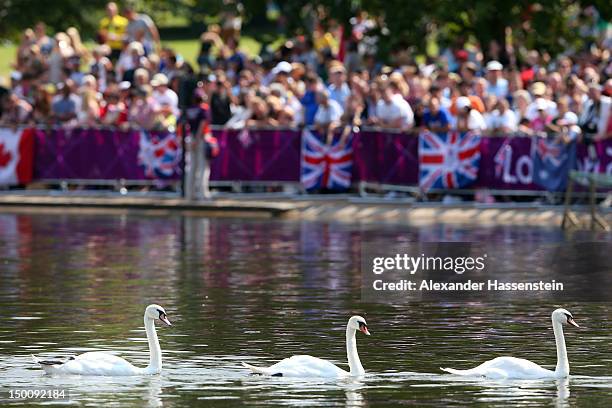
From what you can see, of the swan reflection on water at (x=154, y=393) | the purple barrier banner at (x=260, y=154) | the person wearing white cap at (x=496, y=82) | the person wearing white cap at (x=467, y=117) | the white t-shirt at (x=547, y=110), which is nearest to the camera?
the swan reflection on water at (x=154, y=393)

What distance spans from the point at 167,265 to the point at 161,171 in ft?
33.2

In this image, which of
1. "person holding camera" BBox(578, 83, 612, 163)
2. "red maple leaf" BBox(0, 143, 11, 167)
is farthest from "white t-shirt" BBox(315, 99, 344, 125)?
"red maple leaf" BBox(0, 143, 11, 167)

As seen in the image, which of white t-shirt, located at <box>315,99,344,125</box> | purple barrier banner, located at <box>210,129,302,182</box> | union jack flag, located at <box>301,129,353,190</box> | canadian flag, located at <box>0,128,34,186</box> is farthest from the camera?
canadian flag, located at <box>0,128,34,186</box>

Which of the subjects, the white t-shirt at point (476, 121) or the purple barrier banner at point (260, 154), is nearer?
the white t-shirt at point (476, 121)

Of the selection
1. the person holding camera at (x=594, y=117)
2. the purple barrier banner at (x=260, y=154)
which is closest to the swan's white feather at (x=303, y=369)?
the person holding camera at (x=594, y=117)

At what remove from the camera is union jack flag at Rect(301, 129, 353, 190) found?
32.6m

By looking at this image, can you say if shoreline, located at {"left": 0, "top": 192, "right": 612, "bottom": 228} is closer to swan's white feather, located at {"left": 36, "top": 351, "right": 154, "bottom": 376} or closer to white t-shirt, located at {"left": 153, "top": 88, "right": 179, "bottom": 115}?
white t-shirt, located at {"left": 153, "top": 88, "right": 179, "bottom": 115}

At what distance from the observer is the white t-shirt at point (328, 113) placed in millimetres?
32250

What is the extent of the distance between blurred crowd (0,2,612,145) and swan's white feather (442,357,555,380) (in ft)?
47.6

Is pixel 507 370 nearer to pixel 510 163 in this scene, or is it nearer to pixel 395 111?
pixel 510 163

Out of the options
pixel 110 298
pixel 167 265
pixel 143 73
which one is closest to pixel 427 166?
pixel 143 73

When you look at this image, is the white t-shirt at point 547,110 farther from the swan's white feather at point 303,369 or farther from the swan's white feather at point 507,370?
the swan's white feather at point 303,369

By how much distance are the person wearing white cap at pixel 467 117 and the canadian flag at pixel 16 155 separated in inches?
323

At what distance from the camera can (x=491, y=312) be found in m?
20.0
